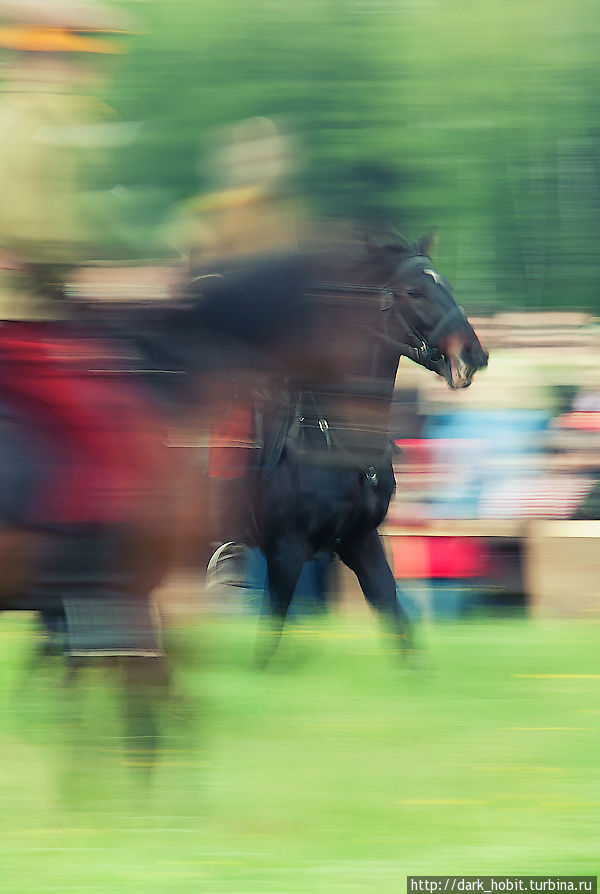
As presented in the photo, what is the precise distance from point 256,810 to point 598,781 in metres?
0.94

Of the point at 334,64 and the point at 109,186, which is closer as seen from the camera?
the point at 109,186

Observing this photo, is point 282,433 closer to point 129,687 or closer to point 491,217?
point 129,687

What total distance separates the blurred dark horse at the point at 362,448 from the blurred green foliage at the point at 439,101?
6029 millimetres

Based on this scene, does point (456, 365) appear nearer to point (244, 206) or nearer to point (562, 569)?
point (244, 206)

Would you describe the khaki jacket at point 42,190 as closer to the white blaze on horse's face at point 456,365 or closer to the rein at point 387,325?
the rein at point 387,325

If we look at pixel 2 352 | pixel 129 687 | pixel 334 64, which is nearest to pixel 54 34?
pixel 2 352

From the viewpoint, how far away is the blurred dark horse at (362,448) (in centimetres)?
336

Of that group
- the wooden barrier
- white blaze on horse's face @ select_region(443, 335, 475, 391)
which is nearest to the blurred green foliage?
the wooden barrier

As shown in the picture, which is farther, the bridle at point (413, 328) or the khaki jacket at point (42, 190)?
the bridle at point (413, 328)

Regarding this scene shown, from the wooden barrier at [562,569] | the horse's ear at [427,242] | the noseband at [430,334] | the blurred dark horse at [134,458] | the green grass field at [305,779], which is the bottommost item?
the wooden barrier at [562,569]

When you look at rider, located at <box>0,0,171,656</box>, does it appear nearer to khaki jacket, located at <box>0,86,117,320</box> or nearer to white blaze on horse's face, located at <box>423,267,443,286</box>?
khaki jacket, located at <box>0,86,117,320</box>

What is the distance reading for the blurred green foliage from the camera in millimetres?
10859

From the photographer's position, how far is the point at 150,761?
2.99m

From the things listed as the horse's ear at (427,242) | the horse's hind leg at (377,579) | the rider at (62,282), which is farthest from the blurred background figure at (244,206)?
the horse's hind leg at (377,579)
